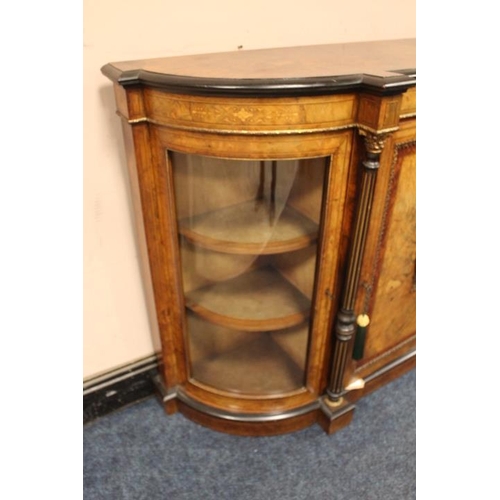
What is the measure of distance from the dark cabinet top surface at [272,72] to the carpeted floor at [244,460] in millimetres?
891

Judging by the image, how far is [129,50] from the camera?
0.90 m

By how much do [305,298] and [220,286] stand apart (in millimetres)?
205

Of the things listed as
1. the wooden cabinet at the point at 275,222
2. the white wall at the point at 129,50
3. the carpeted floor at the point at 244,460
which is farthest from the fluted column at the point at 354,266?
the white wall at the point at 129,50

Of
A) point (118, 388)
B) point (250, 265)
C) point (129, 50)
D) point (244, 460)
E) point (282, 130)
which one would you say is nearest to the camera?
point (282, 130)

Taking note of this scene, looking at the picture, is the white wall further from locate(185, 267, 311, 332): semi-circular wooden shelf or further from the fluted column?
the fluted column

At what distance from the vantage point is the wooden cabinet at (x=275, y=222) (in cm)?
76

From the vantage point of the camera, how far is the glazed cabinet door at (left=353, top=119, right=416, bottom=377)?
0.92 m

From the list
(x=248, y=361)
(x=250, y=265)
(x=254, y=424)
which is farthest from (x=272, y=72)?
(x=254, y=424)

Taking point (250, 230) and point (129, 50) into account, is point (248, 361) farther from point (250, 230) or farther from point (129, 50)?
point (129, 50)

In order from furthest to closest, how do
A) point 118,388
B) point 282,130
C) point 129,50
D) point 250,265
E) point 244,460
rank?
point 118,388 < point 244,460 < point 250,265 < point 129,50 < point 282,130

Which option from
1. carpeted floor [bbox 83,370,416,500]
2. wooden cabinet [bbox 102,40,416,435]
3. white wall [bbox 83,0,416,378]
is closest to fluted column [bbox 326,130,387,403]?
wooden cabinet [bbox 102,40,416,435]

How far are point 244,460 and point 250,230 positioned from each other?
24.0 inches

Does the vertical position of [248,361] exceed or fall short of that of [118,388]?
it exceeds it

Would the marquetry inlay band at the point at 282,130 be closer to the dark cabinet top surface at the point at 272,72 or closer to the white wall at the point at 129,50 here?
the dark cabinet top surface at the point at 272,72
